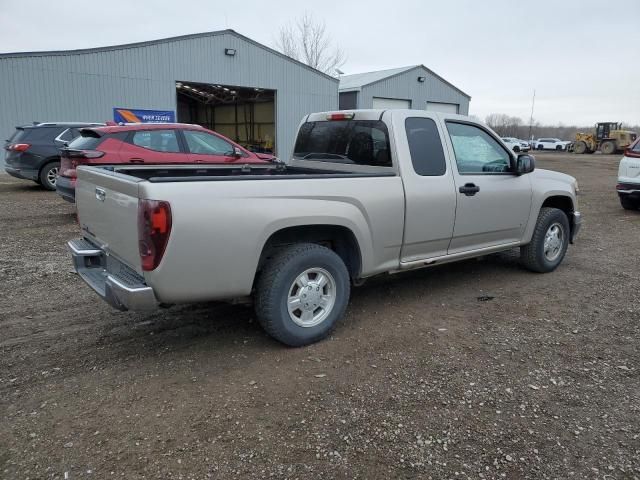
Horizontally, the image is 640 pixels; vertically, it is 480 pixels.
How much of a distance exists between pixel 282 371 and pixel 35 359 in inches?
73.1

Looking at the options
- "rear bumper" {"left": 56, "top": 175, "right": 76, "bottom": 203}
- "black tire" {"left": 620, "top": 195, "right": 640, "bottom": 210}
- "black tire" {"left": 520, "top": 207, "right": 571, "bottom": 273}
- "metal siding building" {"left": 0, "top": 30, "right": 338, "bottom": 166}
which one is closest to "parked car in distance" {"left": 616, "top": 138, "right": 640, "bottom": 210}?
"black tire" {"left": 620, "top": 195, "right": 640, "bottom": 210}

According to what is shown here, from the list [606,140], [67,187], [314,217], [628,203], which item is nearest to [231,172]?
[314,217]

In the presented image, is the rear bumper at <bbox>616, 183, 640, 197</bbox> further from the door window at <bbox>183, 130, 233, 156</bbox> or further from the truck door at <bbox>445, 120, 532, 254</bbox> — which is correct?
the door window at <bbox>183, 130, 233, 156</bbox>

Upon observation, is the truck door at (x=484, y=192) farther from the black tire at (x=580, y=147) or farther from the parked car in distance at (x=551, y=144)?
Answer: the parked car in distance at (x=551, y=144)

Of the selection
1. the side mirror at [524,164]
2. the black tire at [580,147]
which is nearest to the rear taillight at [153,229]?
the side mirror at [524,164]

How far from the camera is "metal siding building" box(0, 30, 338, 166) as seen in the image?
16.7 meters

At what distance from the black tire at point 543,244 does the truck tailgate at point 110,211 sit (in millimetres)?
4509

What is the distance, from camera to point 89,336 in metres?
4.16

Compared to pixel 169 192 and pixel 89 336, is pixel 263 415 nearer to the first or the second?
pixel 169 192

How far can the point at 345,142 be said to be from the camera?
16.6 feet

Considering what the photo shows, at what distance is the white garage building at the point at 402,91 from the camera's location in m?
28.2

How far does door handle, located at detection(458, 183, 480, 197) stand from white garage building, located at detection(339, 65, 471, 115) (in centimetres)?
2401

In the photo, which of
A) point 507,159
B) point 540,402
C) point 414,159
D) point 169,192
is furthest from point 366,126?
point 540,402

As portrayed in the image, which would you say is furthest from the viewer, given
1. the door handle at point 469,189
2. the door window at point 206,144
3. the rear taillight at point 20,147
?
the rear taillight at point 20,147
